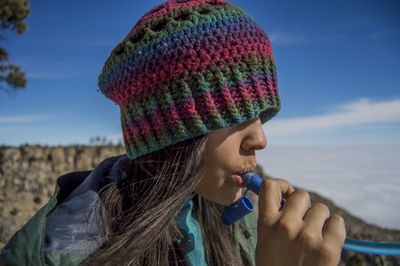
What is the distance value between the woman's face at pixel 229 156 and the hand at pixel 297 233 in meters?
0.28

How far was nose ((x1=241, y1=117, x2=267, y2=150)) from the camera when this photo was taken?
55.4 inches

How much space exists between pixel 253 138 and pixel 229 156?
15cm

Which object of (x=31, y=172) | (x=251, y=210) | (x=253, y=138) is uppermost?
(x=253, y=138)

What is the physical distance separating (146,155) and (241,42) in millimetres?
737

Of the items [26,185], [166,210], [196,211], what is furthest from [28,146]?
[166,210]

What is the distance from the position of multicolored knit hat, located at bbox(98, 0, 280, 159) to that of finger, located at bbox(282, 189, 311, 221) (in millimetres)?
408

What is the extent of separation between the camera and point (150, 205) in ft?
4.63

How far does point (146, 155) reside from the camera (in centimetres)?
154

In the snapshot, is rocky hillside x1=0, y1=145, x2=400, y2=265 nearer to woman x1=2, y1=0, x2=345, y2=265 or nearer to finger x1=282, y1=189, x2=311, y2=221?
woman x1=2, y1=0, x2=345, y2=265

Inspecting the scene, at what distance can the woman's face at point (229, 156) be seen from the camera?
139 cm

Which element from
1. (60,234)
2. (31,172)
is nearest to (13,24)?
(31,172)

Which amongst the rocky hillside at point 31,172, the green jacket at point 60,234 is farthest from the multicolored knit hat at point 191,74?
the rocky hillside at point 31,172

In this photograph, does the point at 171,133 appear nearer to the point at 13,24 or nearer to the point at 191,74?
the point at 191,74

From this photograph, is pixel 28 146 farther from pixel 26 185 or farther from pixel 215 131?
pixel 215 131
